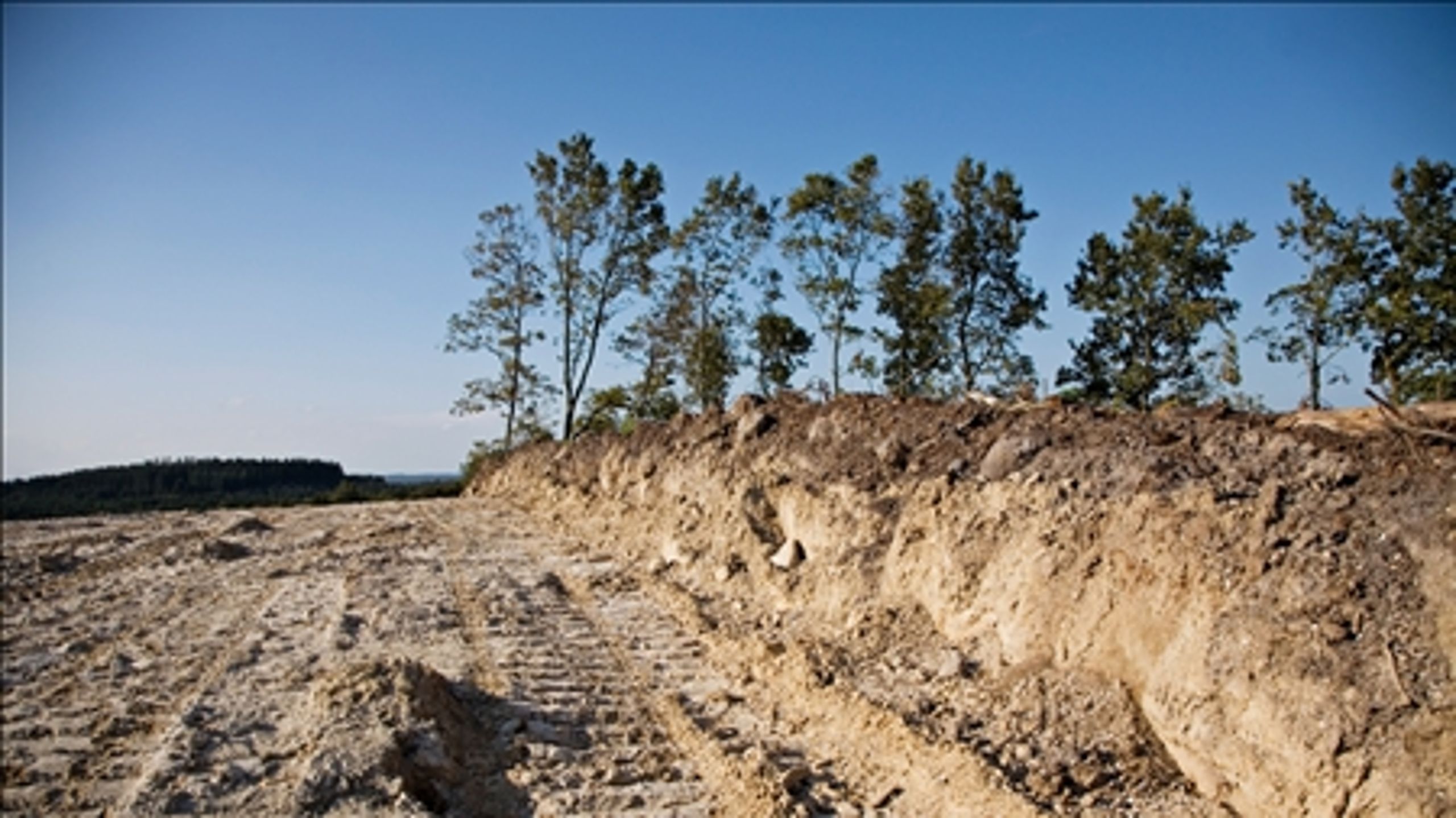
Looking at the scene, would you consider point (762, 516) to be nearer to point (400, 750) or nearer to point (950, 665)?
point (950, 665)

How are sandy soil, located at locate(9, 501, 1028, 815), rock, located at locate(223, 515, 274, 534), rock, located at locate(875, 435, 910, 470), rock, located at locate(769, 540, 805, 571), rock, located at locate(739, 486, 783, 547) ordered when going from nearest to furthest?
sandy soil, located at locate(9, 501, 1028, 815) → rock, located at locate(875, 435, 910, 470) → rock, located at locate(769, 540, 805, 571) → rock, located at locate(739, 486, 783, 547) → rock, located at locate(223, 515, 274, 534)

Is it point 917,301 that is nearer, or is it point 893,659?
point 893,659

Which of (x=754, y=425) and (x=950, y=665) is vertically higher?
(x=754, y=425)

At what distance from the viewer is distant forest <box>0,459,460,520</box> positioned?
2300cm

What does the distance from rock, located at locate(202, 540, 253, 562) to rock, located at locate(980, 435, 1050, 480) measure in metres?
10.2

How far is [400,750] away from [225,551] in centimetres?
904

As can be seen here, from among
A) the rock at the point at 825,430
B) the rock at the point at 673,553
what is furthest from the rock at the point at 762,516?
the rock at the point at 673,553

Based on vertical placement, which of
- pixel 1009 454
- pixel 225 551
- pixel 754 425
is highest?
pixel 754 425

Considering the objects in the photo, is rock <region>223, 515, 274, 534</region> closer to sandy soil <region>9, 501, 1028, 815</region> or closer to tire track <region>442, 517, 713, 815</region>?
sandy soil <region>9, 501, 1028, 815</region>

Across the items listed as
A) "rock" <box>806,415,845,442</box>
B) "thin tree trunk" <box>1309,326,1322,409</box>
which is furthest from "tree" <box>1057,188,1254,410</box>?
"rock" <box>806,415,845,442</box>

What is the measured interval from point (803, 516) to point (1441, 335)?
55.2 feet

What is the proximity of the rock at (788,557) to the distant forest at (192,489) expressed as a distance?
1746 cm

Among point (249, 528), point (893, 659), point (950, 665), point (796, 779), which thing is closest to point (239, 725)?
point (796, 779)

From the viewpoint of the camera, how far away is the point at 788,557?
9.43 m
